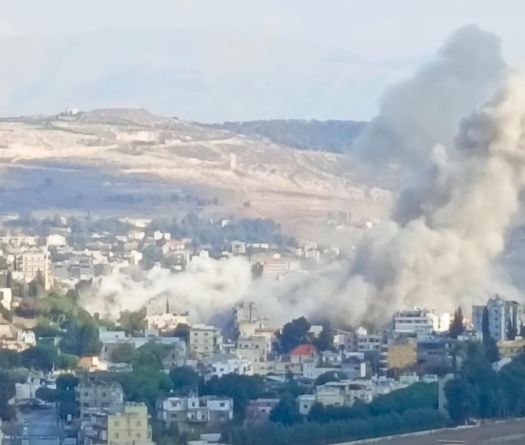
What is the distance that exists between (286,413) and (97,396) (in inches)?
112

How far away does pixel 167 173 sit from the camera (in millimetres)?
94750

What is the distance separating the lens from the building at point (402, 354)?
4150 centimetres

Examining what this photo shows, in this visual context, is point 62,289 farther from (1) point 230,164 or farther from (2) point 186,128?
(2) point 186,128

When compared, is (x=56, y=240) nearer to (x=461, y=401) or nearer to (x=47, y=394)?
(x=47, y=394)

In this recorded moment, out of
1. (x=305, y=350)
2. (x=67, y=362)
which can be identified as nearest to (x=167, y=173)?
(x=305, y=350)

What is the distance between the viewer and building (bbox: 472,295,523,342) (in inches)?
1744

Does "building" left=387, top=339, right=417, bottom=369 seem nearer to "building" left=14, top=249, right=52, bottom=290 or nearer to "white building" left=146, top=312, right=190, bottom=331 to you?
"white building" left=146, top=312, right=190, bottom=331

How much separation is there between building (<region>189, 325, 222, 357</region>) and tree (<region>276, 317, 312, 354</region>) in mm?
987

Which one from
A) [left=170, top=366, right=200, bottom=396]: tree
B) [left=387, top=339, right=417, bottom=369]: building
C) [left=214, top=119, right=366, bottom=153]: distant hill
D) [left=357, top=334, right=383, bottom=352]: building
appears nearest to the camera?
[left=170, top=366, right=200, bottom=396]: tree

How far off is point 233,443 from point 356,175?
48002mm

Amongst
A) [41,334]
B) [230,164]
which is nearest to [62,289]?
[41,334]

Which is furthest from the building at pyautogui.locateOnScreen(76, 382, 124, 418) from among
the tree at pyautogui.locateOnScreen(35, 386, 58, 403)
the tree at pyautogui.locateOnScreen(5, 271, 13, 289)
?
the tree at pyautogui.locateOnScreen(5, 271, 13, 289)

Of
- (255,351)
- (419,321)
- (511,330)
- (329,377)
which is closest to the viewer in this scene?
(329,377)

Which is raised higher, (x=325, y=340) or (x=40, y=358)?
(x=325, y=340)
